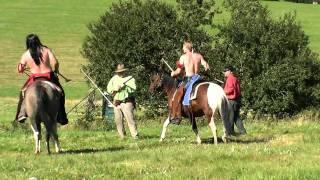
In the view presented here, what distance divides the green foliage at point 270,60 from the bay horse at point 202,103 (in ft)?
35.4

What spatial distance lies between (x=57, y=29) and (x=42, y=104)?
56.6 metres

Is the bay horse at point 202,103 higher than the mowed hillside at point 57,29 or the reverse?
higher

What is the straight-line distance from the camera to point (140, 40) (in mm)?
26422

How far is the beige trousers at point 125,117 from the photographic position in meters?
16.5

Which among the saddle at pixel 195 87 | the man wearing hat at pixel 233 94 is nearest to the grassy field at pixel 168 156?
the man wearing hat at pixel 233 94

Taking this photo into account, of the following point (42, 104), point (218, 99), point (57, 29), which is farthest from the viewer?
point (57, 29)

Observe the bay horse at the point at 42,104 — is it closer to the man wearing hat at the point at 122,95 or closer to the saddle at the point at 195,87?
the saddle at the point at 195,87

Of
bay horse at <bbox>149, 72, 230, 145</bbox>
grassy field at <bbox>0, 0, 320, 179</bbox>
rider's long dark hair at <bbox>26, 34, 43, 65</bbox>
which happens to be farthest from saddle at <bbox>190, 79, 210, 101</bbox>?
rider's long dark hair at <bbox>26, 34, 43, 65</bbox>

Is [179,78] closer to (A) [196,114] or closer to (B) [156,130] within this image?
(A) [196,114]

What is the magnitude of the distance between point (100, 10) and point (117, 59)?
5295 centimetres

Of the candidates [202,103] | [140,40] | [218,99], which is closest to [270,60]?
[140,40]

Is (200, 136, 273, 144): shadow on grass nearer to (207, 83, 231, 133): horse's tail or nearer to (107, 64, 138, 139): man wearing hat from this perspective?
(207, 83, 231, 133): horse's tail

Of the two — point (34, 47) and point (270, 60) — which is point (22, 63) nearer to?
point (34, 47)

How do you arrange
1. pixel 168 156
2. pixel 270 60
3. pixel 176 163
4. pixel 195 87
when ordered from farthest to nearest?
pixel 270 60
pixel 195 87
pixel 168 156
pixel 176 163
